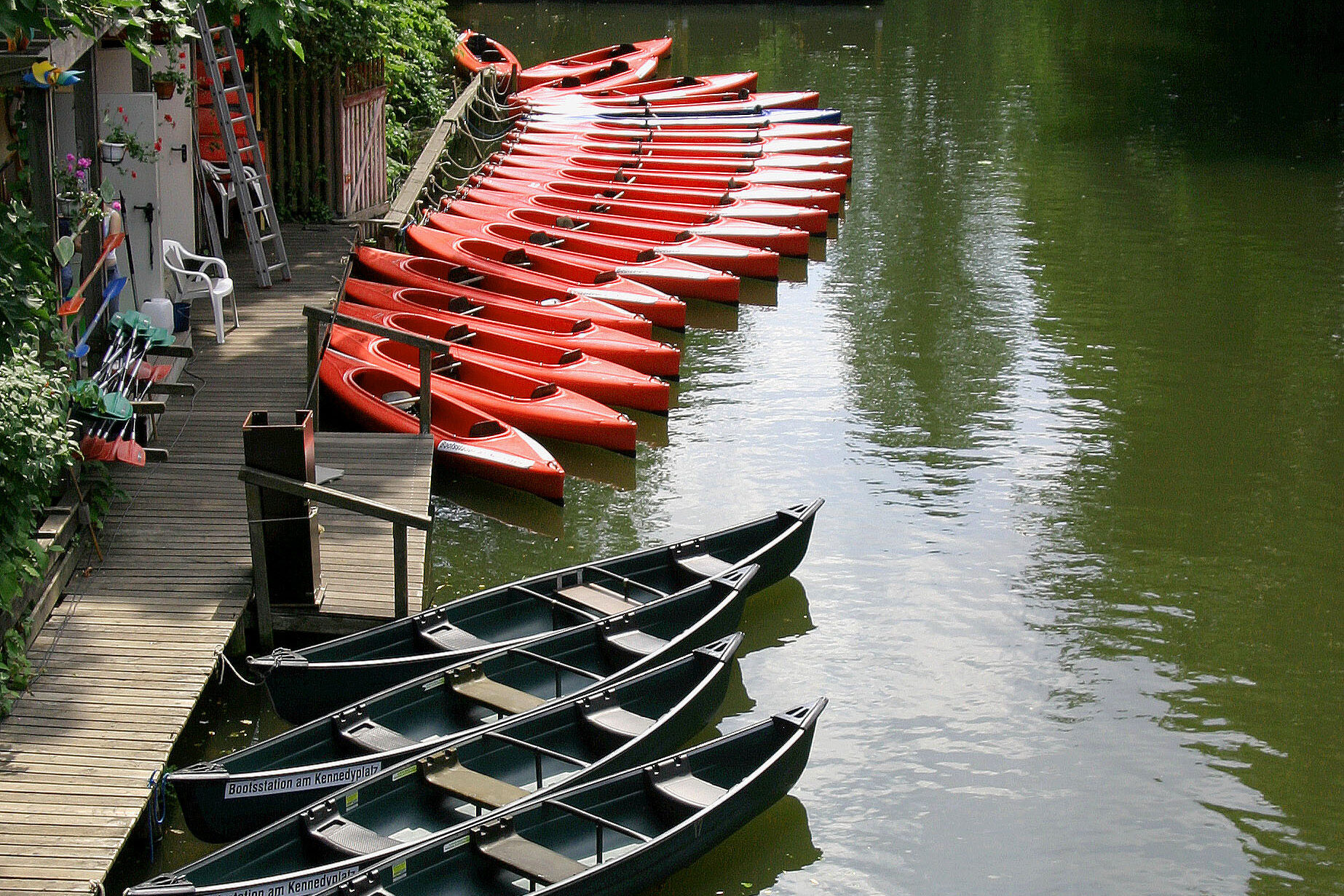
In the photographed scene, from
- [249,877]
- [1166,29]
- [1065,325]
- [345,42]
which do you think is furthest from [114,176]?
[1166,29]

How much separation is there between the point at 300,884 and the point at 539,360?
693 cm

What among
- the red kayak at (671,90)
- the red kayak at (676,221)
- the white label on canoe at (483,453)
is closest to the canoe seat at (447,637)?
the white label on canoe at (483,453)

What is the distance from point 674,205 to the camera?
17.0 meters

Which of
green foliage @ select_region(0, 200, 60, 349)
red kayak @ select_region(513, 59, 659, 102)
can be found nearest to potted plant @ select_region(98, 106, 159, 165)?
green foliage @ select_region(0, 200, 60, 349)

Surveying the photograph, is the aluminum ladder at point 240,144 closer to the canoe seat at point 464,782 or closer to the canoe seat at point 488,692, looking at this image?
the canoe seat at point 488,692

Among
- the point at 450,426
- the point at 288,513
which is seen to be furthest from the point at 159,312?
the point at 288,513

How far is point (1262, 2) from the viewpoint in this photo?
36.2 metres

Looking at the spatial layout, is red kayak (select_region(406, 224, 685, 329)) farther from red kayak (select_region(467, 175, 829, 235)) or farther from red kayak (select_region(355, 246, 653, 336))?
red kayak (select_region(467, 175, 829, 235))

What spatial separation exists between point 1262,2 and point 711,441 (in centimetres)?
3074

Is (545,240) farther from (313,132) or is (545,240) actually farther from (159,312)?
(159,312)

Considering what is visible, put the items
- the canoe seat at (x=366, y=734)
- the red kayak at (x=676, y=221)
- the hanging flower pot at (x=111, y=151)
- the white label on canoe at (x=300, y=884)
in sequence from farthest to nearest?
the red kayak at (x=676, y=221) → the hanging flower pot at (x=111, y=151) → the canoe seat at (x=366, y=734) → the white label on canoe at (x=300, y=884)

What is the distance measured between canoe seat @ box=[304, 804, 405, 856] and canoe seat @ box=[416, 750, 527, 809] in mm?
359

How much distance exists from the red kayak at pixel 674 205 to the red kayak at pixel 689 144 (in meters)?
2.26

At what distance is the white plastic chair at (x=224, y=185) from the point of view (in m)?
11.7
